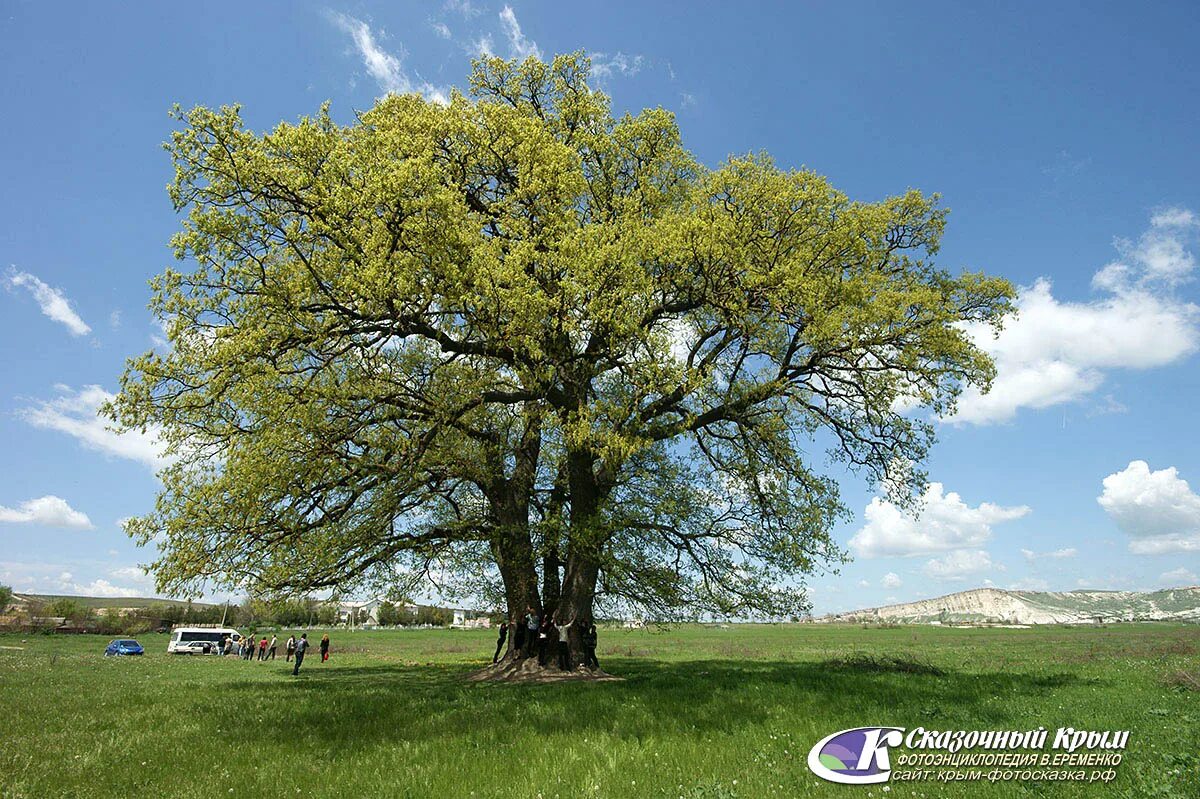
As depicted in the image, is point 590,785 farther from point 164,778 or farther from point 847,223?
point 847,223

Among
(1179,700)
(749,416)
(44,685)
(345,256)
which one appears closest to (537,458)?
(749,416)

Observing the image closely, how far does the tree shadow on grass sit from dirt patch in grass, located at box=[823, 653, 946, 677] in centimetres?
296

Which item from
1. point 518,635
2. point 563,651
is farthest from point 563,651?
point 518,635

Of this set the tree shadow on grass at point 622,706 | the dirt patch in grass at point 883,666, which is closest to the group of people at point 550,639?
the tree shadow on grass at point 622,706

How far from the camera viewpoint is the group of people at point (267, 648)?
114 ft

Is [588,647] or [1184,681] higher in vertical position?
[588,647]

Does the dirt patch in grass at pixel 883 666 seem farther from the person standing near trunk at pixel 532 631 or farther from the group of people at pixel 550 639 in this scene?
the person standing near trunk at pixel 532 631

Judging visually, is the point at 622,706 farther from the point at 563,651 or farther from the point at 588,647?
the point at 588,647

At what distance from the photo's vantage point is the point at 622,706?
534 inches

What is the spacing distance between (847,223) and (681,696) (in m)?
14.6

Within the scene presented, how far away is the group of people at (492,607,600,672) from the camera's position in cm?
2231

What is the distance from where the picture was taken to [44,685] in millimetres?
22391

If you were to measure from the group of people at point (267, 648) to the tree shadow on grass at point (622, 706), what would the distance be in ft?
55.1

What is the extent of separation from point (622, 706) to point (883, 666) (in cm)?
1399
